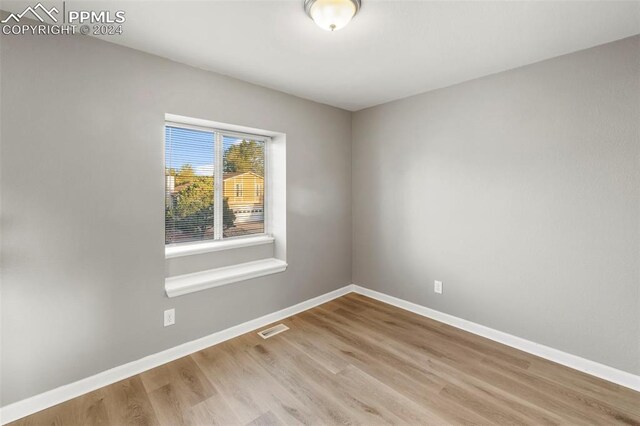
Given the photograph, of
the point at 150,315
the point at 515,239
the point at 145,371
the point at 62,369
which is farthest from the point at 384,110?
the point at 62,369

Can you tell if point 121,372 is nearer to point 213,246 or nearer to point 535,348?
point 213,246

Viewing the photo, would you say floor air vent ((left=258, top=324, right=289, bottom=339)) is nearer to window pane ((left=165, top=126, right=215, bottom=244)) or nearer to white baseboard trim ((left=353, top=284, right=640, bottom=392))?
window pane ((left=165, top=126, right=215, bottom=244))

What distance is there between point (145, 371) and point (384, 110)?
A: 11.4 ft

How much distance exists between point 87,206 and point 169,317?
104 centimetres

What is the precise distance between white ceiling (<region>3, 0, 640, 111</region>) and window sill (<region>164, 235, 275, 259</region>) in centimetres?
159

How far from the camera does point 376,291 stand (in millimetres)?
3688

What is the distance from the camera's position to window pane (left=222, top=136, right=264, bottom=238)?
2.99 m

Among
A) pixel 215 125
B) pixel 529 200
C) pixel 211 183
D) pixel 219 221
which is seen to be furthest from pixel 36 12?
pixel 529 200

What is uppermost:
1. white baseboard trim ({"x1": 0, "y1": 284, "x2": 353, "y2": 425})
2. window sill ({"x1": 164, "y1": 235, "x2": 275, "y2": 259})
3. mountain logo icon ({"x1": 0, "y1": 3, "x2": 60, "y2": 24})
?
mountain logo icon ({"x1": 0, "y1": 3, "x2": 60, "y2": 24})

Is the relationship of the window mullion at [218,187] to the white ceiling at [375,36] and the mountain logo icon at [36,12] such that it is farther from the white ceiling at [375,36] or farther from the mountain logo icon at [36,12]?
the mountain logo icon at [36,12]

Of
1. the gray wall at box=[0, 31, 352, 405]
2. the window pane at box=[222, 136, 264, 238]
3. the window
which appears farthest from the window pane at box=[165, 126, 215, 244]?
the gray wall at box=[0, 31, 352, 405]

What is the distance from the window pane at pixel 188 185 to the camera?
2609 mm

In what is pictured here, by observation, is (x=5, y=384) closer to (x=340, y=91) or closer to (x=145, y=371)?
(x=145, y=371)

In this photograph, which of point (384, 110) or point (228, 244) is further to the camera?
point (384, 110)
